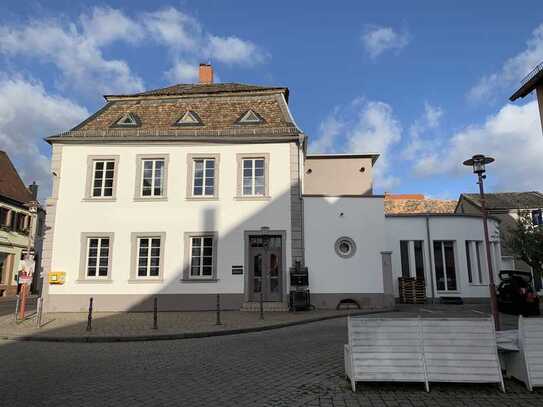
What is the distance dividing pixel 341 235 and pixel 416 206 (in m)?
15.5

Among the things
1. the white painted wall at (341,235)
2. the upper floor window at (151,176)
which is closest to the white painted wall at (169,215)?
the upper floor window at (151,176)

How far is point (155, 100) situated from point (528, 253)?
1799cm

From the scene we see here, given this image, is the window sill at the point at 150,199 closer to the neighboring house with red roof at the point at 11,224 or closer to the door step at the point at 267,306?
the door step at the point at 267,306

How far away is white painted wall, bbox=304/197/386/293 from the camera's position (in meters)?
16.8

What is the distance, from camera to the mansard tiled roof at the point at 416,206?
2951 centimetres

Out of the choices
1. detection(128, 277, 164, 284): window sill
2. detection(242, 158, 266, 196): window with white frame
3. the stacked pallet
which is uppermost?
detection(242, 158, 266, 196): window with white frame

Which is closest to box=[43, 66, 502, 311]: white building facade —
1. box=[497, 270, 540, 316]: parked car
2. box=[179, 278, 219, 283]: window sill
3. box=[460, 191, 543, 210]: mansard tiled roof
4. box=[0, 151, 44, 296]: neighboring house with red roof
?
box=[179, 278, 219, 283]: window sill

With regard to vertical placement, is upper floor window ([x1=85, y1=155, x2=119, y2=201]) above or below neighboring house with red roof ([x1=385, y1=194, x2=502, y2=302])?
above

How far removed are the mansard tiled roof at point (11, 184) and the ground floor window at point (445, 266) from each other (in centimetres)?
2923

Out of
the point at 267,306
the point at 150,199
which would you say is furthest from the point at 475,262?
the point at 150,199

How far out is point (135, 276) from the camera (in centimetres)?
1706

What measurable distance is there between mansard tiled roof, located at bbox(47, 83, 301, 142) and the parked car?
35.8 ft

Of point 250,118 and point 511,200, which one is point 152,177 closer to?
point 250,118

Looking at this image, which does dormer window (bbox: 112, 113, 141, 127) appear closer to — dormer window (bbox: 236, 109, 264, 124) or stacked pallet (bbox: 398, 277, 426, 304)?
dormer window (bbox: 236, 109, 264, 124)
